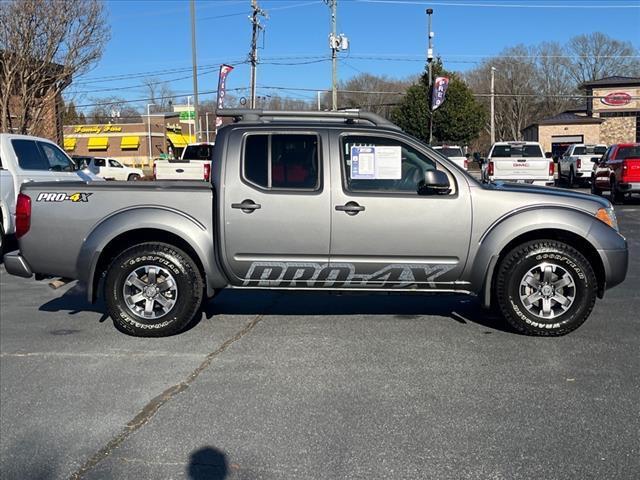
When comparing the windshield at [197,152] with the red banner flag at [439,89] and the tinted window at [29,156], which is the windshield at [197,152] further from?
the red banner flag at [439,89]

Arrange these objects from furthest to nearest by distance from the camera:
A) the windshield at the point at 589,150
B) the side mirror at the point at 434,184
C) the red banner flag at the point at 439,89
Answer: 1. the red banner flag at the point at 439,89
2. the windshield at the point at 589,150
3. the side mirror at the point at 434,184

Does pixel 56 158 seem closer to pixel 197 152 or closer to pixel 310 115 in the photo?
pixel 310 115

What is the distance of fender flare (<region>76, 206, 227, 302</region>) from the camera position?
5840 mm

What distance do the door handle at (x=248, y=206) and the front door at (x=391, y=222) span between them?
69cm

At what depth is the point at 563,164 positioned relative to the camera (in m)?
30.9

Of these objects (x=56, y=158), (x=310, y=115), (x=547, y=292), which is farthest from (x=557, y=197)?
(x=56, y=158)

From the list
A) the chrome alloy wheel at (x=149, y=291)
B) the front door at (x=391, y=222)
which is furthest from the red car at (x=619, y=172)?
the chrome alloy wheel at (x=149, y=291)

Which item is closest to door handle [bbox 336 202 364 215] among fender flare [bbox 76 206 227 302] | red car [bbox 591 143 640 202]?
fender flare [bbox 76 206 227 302]

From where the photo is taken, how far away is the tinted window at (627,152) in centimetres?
1924

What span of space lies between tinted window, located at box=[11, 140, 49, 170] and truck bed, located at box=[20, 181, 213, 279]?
532 centimetres

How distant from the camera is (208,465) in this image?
356 cm

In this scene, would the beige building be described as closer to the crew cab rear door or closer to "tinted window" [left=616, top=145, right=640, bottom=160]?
"tinted window" [left=616, top=145, right=640, bottom=160]

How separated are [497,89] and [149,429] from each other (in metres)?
73.8

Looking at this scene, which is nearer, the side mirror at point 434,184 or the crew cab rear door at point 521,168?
the side mirror at point 434,184
